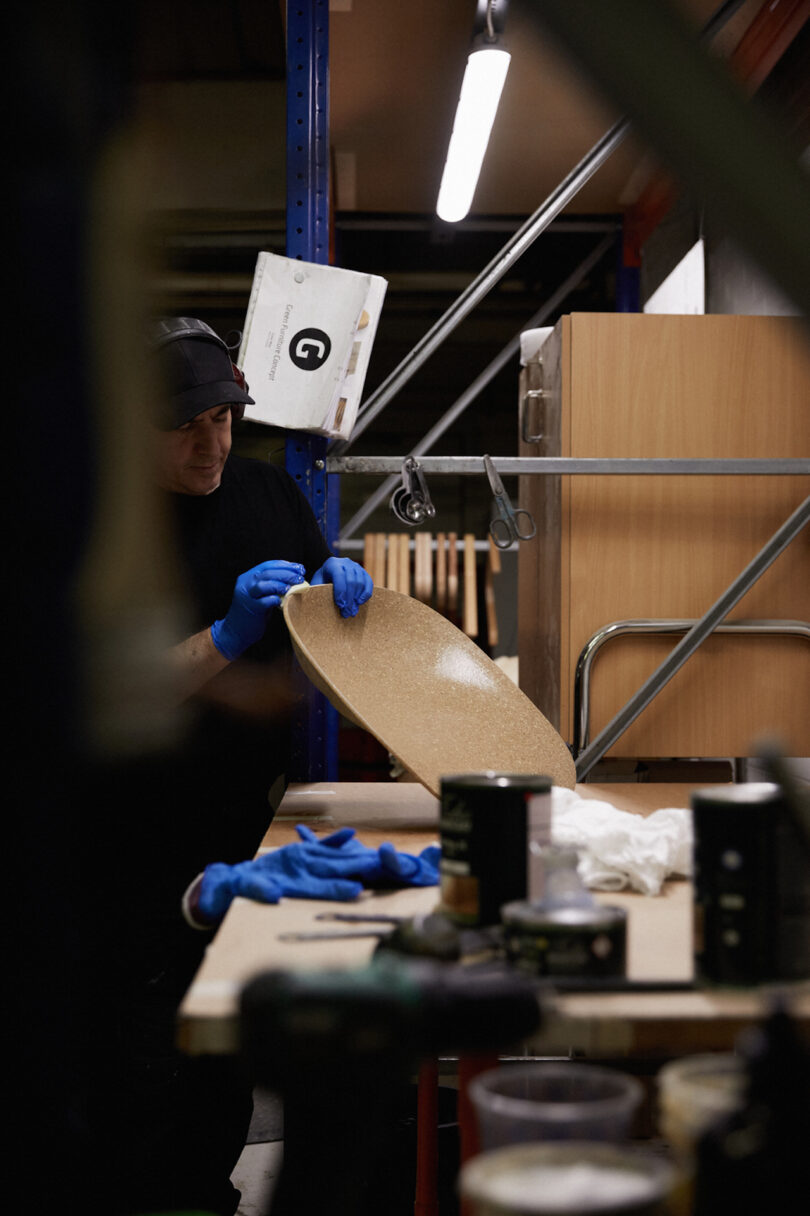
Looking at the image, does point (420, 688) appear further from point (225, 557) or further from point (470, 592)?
point (470, 592)

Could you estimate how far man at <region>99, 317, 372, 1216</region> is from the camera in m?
1.92

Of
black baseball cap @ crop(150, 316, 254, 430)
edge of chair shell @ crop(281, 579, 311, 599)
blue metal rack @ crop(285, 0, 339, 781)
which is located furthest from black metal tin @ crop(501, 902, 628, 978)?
blue metal rack @ crop(285, 0, 339, 781)

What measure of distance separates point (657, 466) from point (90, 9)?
4.78 ft

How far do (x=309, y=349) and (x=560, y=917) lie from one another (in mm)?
1709

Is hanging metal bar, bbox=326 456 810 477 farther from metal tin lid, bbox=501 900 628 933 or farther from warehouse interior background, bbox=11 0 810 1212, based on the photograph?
metal tin lid, bbox=501 900 628 933

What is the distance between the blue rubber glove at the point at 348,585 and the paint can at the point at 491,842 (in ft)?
2.89

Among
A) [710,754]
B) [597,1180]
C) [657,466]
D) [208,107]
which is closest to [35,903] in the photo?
[597,1180]

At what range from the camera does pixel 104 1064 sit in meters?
1.96

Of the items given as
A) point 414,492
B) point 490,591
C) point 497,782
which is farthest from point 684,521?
point 490,591

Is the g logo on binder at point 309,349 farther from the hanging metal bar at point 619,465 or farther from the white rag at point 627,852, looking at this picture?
the white rag at point 627,852

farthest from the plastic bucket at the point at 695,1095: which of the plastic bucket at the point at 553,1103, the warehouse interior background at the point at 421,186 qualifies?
the warehouse interior background at the point at 421,186

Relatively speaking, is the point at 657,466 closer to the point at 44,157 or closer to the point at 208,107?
the point at 44,157

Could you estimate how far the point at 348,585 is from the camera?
72.9 inches

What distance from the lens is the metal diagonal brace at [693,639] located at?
2.18 metres
